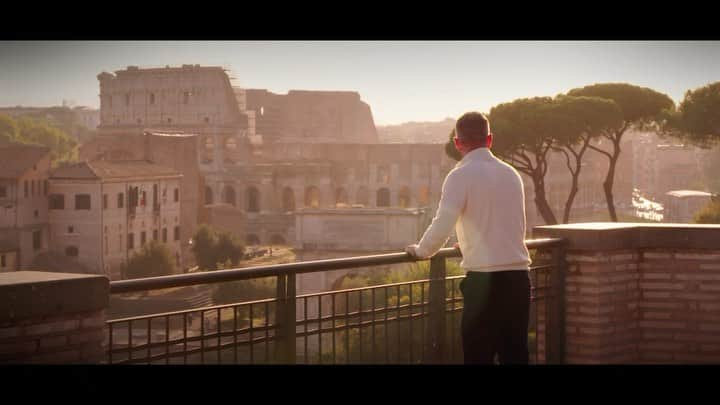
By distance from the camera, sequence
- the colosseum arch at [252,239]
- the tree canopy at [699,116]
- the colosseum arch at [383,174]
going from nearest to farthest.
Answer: the tree canopy at [699,116]
the colosseum arch at [252,239]
the colosseum arch at [383,174]

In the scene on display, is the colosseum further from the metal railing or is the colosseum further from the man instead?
the man

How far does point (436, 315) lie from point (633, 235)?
1.32m

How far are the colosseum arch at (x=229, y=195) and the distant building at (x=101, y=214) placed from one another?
51.9 feet

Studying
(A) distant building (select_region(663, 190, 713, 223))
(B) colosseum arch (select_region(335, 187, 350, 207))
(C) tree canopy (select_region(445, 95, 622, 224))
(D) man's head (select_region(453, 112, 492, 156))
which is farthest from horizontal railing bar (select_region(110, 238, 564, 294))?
(B) colosseum arch (select_region(335, 187, 350, 207))

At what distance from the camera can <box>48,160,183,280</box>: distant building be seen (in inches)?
1518

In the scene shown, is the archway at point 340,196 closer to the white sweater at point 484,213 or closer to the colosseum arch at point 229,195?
the colosseum arch at point 229,195

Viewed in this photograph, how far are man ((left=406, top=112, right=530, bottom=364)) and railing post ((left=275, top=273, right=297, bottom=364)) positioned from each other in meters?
0.52

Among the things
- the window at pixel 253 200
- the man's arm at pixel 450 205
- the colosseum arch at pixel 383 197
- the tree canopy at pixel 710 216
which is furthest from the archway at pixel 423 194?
the man's arm at pixel 450 205

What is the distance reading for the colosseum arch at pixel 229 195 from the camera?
190 ft

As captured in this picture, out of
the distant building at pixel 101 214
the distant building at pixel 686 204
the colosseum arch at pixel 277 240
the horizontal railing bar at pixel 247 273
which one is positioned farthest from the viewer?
the distant building at pixel 686 204

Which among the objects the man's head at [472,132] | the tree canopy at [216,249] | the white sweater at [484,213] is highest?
the man's head at [472,132]
